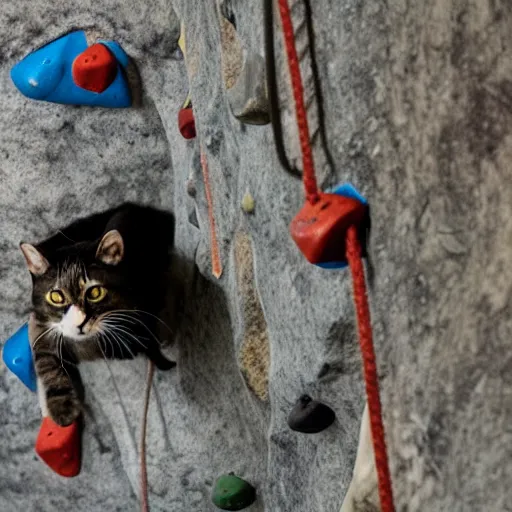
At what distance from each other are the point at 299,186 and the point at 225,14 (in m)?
0.25

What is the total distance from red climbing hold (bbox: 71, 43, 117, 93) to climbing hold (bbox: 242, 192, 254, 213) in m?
0.51

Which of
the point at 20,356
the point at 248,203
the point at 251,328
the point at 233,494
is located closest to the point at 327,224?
the point at 248,203

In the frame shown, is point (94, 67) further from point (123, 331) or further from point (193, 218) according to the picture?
point (123, 331)

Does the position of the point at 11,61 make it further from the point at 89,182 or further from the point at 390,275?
the point at 390,275

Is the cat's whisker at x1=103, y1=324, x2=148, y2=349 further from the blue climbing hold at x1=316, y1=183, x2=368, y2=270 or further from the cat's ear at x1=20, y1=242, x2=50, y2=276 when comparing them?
the blue climbing hold at x1=316, y1=183, x2=368, y2=270

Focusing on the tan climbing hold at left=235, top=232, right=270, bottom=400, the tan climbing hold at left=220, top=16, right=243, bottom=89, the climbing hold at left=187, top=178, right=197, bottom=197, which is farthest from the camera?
the climbing hold at left=187, top=178, right=197, bottom=197

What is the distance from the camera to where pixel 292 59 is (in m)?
0.59

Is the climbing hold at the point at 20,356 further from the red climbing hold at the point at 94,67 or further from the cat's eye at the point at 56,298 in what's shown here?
the red climbing hold at the point at 94,67

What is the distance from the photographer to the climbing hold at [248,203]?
0.86 meters

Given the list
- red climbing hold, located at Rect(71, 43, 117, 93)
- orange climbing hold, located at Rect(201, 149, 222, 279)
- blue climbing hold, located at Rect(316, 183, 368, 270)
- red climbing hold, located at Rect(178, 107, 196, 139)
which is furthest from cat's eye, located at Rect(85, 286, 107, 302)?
blue climbing hold, located at Rect(316, 183, 368, 270)

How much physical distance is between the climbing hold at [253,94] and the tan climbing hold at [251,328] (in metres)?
0.23

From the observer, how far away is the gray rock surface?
559mm

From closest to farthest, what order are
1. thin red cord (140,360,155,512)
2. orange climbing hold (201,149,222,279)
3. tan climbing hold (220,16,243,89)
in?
1. tan climbing hold (220,16,243,89)
2. orange climbing hold (201,149,222,279)
3. thin red cord (140,360,155,512)

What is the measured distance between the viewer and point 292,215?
2.50ft
